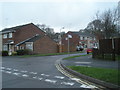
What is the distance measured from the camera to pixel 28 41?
119 ft

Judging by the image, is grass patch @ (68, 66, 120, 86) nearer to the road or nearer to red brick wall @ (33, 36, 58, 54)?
the road

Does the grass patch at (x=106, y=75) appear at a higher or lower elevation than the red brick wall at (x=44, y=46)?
lower

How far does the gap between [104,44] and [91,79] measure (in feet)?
37.2

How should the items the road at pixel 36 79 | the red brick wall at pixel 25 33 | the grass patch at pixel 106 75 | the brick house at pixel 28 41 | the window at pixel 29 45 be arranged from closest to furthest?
the grass patch at pixel 106 75 → the road at pixel 36 79 → the window at pixel 29 45 → the brick house at pixel 28 41 → the red brick wall at pixel 25 33

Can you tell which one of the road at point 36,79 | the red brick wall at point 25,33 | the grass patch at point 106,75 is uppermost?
the red brick wall at point 25,33

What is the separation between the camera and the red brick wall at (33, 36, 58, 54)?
3459cm

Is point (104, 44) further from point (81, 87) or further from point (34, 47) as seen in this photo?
point (34, 47)

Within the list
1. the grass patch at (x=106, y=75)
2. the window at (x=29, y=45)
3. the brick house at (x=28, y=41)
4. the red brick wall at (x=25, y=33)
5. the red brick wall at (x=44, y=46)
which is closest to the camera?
the grass patch at (x=106, y=75)

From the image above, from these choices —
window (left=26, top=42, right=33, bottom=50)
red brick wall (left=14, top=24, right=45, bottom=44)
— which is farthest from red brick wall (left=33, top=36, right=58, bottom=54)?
red brick wall (left=14, top=24, right=45, bottom=44)

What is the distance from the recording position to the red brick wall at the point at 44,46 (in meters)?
34.6

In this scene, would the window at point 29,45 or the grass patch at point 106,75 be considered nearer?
the grass patch at point 106,75

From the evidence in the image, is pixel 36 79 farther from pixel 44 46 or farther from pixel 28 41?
pixel 28 41

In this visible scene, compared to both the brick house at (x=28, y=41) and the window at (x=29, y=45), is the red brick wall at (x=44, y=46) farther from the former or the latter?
the window at (x=29, y=45)

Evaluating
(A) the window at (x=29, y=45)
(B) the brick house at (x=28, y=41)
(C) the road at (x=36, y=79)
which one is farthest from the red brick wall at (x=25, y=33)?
(C) the road at (x=36, y=79)
